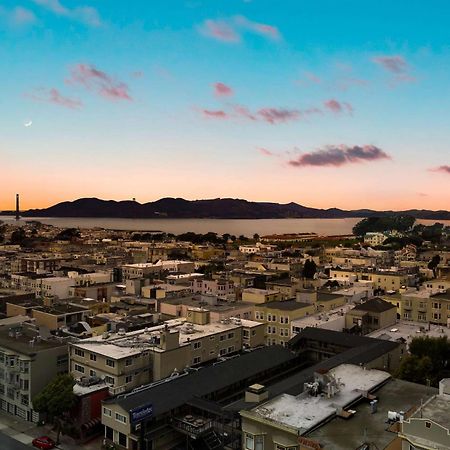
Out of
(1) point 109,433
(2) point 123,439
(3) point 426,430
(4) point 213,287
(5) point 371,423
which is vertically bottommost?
(1) point 109,433

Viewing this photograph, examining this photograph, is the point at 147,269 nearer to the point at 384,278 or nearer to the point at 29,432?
the point at 384,278

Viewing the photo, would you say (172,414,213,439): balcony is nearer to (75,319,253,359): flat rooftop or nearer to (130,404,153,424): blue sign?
(130,404,153,424): blue sign

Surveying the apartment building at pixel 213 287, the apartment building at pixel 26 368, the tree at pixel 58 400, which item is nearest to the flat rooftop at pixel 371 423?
the tree at pixel 58 400

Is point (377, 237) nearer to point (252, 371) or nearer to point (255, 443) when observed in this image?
point (252, 371)

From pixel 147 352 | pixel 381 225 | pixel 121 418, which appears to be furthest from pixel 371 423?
pixel 381 225

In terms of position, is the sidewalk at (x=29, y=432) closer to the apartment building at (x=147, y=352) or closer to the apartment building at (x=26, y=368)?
the apartment building at (x=26, y=368)

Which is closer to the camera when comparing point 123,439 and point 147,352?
point 123,439
